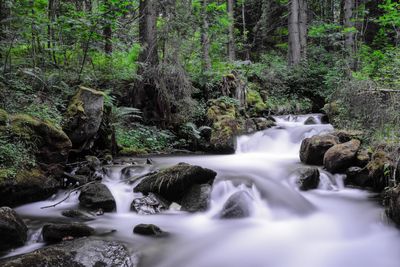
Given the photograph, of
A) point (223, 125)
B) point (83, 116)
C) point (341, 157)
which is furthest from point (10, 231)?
point (223, 125)

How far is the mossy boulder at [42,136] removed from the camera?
22.0 feet

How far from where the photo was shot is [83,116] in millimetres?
8102

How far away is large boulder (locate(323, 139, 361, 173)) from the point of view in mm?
8000

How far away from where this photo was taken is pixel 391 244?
211 inches

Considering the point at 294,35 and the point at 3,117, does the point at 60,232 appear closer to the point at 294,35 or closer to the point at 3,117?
the point at 3,117

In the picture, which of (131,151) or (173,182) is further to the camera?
(131,151)

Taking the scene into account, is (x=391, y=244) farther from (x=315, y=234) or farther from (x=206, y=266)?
(x=206, y=266)

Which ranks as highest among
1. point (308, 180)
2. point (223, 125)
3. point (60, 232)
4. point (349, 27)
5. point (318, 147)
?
point (349, 27)

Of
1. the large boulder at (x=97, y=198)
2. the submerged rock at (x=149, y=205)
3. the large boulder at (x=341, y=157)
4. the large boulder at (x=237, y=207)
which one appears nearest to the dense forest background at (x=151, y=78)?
the large boulder at (x=341, y=157)

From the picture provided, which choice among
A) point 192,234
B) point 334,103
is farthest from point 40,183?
point 334,103

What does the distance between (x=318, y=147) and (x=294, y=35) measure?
10630 millimetres

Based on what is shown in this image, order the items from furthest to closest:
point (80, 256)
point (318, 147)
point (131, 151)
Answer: point (131, 151)
point (318, 147)
point (80, 256)

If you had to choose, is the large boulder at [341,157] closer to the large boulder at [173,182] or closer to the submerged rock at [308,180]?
the submerged rock at [308,180]

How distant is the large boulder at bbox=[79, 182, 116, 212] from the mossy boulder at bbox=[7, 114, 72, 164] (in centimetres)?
111
